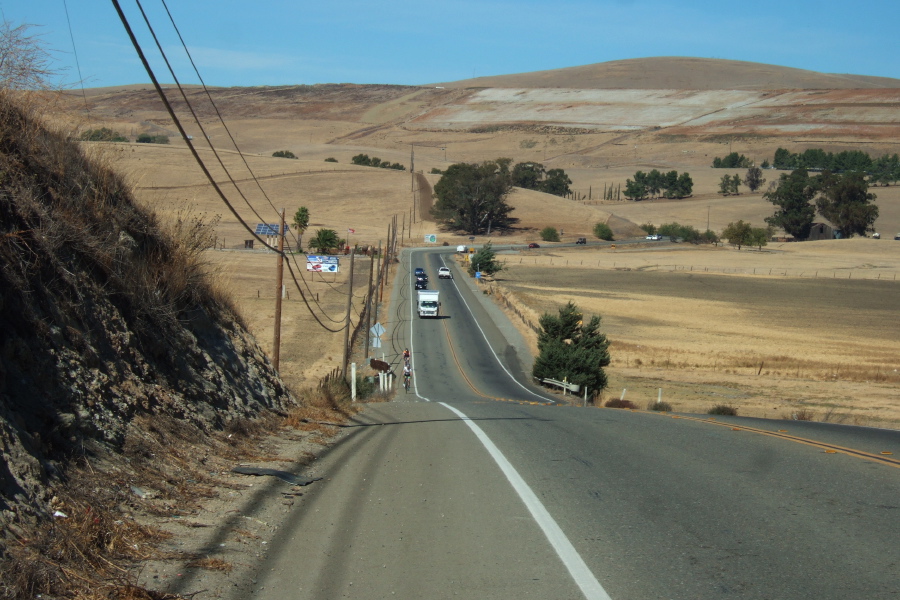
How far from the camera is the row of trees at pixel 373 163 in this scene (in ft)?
591

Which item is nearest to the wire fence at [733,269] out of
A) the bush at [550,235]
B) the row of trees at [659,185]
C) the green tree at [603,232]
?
the bush at [550,235]

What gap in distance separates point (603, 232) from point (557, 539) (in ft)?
449

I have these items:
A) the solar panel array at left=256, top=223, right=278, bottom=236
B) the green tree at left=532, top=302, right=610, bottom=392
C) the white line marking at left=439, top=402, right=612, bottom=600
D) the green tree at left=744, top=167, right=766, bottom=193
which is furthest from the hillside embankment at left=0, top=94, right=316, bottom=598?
the green tree at left=744, top=167, right=766, bottom=193

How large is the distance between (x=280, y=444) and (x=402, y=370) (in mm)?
32101

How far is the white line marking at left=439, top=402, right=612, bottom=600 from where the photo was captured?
527 centimetres

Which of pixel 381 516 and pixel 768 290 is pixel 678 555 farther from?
pixel 768 290

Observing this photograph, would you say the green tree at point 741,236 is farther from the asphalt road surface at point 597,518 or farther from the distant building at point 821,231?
the asphalt road surface at point 597,518

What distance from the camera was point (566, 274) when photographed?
98.2 m

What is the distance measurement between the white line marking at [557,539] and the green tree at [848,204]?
153007mm

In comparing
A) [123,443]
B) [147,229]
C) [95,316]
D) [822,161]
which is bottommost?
[123,443]

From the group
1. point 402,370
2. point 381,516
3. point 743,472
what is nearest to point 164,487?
point 381,516

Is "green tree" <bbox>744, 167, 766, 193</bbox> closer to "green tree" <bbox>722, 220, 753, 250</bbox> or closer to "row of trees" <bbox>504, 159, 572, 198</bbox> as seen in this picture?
"row of trees" <bbox>504, 159, 572, 198</bbox>

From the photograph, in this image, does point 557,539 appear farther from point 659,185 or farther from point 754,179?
point 754,179

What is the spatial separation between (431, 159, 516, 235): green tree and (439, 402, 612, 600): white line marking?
131 m
